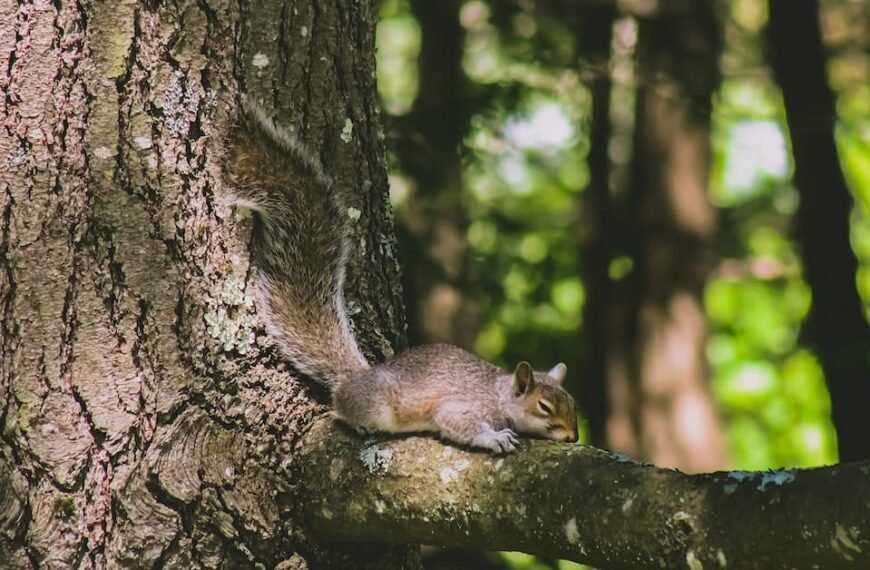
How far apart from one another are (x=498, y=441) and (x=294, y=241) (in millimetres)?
638

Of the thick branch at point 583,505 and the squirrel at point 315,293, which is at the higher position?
the squirrel at point 315,293

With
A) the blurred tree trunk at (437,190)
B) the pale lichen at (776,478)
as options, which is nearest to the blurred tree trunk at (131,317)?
the pale lichen at (776,478)

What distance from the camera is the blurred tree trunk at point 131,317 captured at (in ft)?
7.52

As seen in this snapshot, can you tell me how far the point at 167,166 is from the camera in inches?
94.2

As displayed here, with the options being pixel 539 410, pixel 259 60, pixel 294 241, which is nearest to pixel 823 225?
pixel 539 410

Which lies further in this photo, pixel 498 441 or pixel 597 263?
pixel 597 263

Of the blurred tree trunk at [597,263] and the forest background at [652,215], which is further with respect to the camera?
the blurred tree trunk at [597,263]

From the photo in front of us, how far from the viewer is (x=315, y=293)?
2633 mm

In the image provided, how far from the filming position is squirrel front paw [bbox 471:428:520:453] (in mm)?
2232

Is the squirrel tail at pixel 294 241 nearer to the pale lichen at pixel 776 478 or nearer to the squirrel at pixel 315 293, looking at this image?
the squirrel at pixel 315 293

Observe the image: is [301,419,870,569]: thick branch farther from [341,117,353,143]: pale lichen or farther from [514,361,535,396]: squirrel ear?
[514,361,535,396]: squirrel ear

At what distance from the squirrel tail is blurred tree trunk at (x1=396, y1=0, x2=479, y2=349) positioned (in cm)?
157

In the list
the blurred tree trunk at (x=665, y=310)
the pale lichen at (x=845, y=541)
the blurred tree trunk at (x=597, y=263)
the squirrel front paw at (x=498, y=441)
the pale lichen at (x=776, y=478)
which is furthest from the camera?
the blurred tree trunk at (x=597, y=263)

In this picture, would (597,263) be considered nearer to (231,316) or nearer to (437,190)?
(437,190)
